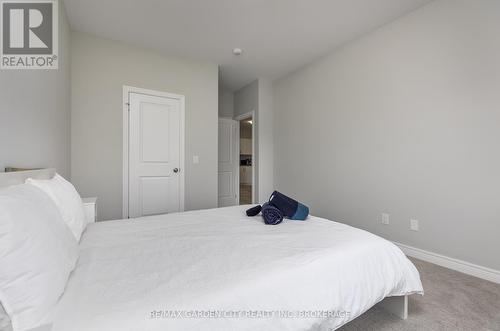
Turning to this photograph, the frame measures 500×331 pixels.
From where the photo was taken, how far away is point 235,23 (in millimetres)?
2662

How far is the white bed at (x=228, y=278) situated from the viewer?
743 millimetres

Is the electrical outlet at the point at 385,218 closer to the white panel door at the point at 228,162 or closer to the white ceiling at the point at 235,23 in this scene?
the white ceiling at the point at 235,23

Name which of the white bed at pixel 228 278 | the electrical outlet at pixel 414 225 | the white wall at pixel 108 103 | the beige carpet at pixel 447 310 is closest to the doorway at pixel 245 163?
the white wall at pixel 108 103

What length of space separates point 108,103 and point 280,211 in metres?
2.66

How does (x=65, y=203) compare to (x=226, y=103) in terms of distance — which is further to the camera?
(x=226, y=103)

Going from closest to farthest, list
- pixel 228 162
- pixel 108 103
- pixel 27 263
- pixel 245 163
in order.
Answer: pixel 27 263 < pixel 108 103 < pixel 228 162 < pixel 245 163

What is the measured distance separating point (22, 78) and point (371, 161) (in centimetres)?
333

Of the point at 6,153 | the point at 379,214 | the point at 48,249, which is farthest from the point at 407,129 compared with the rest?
the point at 6,153

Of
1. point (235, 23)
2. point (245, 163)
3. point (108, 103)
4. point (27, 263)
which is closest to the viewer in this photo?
point (27, 263)

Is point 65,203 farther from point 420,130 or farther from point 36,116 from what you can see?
point 420,130

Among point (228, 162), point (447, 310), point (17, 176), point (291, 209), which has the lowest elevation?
point (447, 310)

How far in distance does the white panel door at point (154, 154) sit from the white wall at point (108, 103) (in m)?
0.15

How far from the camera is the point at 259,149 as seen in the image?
14.3ft

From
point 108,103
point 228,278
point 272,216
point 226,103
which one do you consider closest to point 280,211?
point 272,216
